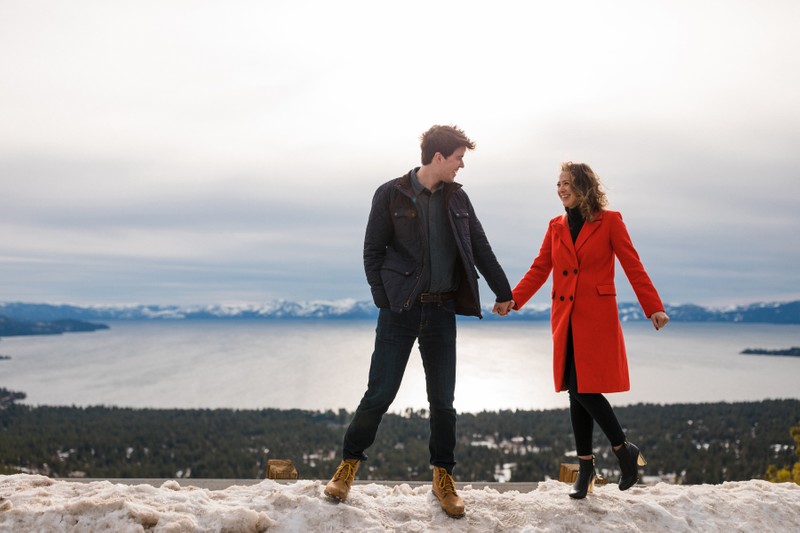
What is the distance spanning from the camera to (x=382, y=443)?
64.1 metres

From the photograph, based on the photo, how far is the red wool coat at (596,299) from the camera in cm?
409

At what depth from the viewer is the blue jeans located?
3.98m

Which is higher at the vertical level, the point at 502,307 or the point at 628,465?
the point at 502,307

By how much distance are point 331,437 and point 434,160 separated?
71289 millimetres

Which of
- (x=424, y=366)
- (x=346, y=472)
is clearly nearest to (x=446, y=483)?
(x=346, y=472)

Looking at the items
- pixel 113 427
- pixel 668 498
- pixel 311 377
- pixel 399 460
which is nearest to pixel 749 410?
pixel 399 460

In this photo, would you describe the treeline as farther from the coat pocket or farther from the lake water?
the coat pocket

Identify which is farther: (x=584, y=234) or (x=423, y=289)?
(x=584, y=234)

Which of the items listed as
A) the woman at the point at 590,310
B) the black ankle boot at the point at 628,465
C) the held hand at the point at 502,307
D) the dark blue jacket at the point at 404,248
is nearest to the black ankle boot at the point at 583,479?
the woman at the point at 590,310

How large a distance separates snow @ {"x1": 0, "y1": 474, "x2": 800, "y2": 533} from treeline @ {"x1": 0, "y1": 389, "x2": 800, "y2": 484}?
1854 inches

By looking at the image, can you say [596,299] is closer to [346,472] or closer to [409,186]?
[409,186]

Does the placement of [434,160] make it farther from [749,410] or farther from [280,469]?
[749,410]

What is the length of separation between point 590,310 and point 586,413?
76cm

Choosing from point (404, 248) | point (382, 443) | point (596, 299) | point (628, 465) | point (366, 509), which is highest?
point (404, 248)
